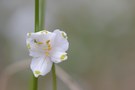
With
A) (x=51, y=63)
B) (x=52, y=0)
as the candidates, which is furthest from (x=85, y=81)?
(x=51, y=63)

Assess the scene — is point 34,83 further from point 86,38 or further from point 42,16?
point 86,38

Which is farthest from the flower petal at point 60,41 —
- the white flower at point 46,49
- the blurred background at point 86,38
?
the blurred background at point 86,38

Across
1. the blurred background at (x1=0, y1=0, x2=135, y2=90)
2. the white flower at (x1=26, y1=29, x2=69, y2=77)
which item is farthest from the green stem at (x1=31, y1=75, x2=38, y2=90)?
the blurred background at (x1=0, y1=0, x2=135, y2=90)

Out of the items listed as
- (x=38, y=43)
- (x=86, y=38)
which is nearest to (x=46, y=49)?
(x=38, y=43)

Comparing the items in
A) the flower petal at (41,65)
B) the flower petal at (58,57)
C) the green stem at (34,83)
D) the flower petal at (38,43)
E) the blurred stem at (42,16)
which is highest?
the blurred stem at (42,16)

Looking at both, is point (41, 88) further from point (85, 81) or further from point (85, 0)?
point (85, 0)

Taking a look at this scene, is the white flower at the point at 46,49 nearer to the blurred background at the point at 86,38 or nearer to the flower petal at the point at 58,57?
the flower petal at the point at 58,57

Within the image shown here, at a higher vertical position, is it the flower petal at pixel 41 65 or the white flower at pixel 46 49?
the white flower at pixel 46 49

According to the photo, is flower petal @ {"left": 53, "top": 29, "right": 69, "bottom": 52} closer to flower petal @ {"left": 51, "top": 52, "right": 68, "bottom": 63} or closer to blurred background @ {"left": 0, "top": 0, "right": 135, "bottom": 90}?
flower petal @ {"left": 51, "top": 52, "right": 68, "bottom": 63}

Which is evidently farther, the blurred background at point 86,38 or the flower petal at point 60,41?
the blurred background at point 86,38
